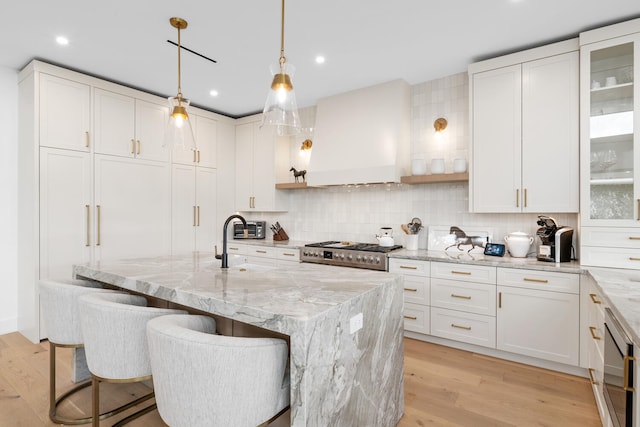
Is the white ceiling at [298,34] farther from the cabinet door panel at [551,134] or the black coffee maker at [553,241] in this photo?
the black coffee maker at [553,241]

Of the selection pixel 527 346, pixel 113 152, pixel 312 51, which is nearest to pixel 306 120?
pixel 312 51

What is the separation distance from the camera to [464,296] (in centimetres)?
307

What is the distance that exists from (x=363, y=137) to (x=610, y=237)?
2.31 metres

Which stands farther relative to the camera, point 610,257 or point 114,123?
point 114,123

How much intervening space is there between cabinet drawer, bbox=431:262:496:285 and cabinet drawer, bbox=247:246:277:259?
80.7 inches

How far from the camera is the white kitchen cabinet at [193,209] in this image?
175 inches

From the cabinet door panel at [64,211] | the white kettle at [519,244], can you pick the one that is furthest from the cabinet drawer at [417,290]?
the cabinet door panel at [64,211]

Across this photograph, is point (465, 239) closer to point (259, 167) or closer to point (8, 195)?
point (259, 167)

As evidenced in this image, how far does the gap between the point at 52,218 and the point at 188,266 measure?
1966mm

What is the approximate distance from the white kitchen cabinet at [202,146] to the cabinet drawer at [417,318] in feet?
10.7

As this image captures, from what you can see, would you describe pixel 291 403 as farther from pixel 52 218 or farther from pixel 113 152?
pixel 113 152

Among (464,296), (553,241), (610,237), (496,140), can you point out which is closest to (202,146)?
(496,140)

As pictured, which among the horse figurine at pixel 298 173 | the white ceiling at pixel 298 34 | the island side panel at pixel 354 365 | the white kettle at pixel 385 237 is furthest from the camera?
the horse figurine at pixel 298 173

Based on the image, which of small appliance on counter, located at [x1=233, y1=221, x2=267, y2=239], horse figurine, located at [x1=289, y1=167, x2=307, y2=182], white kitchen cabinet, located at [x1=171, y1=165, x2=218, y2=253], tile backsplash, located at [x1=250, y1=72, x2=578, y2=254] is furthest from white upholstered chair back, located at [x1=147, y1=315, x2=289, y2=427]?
small appliance on counter, located at [x1=233, y1=221, x2=267, y2=239]
